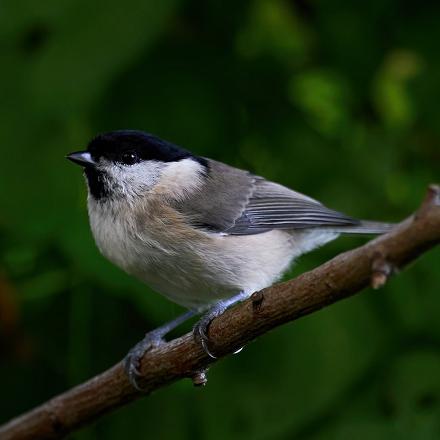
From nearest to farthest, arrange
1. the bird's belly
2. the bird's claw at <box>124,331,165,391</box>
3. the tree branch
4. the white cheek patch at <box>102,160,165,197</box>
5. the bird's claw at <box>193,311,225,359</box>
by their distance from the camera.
→ the tree branch < the bird's claw at <box>193,311,225,359</box> < the bird's claw at <box>124,331,165,391</box> < the bird's belly < the white cheek patch at <box>102,160,165,197</box>

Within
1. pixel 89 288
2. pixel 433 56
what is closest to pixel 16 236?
pixel 89 288

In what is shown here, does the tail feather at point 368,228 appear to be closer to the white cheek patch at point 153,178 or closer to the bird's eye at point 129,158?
the white cheek patch at point 153,178

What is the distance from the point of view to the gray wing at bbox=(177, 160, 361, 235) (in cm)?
196

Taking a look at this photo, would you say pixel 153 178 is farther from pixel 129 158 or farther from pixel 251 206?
pixel 251 206

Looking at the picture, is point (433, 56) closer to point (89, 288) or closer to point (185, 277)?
point (185, 277)

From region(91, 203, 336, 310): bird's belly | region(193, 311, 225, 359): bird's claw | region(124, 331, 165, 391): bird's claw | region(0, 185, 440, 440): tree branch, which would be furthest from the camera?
region(91, 203, 336, 310): bird's belly

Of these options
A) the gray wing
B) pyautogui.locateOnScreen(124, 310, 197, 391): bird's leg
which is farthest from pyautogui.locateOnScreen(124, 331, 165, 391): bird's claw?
the gray wing

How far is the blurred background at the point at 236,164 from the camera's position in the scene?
1.79 m

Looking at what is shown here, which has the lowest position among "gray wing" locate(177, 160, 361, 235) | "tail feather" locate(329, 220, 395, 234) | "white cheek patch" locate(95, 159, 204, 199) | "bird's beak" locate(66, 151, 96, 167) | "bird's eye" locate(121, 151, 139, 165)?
"tail feather" locate(329, 220, 395, 234)

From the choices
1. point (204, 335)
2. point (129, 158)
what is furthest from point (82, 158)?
point (204, 335)

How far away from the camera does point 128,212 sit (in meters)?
1.84

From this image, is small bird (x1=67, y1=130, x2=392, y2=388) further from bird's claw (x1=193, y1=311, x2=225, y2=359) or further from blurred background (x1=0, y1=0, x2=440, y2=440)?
bird's claw (x1=193, y1=311, x2=225, y2=359)

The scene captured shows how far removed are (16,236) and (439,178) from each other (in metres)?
1.02

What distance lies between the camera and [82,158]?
1843mm
